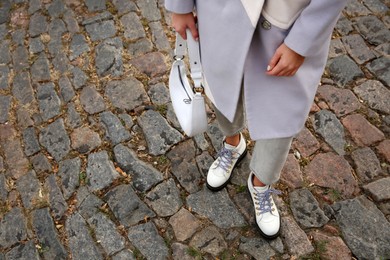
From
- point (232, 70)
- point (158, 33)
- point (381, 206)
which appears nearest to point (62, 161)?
point (158, 33)

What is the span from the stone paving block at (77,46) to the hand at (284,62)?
226 centimetres

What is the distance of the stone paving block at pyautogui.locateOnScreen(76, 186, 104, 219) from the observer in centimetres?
259

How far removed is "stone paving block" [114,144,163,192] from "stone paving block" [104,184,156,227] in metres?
0.07

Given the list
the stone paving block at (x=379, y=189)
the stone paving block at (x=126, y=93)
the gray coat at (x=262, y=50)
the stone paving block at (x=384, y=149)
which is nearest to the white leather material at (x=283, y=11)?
the gray coat at (x=262, y=50)

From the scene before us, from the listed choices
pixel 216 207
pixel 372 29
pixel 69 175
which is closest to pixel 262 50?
pixel 216 207

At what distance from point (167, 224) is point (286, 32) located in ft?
4.78

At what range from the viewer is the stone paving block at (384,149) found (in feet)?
8.90

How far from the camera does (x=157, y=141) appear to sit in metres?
2.88

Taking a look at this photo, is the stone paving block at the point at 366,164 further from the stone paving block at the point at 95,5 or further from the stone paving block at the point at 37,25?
the stone paving block at the point at 37,25

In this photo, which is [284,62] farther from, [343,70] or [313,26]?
[343,70]

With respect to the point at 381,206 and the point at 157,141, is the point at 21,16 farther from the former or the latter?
the point at 381,206

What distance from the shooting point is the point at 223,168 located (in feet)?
8.52

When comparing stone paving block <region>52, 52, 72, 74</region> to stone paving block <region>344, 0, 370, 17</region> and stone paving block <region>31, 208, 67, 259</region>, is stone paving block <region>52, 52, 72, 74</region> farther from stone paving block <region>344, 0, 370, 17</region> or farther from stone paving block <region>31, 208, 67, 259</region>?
stone paving block <region>344, 0, 370, 17</region>

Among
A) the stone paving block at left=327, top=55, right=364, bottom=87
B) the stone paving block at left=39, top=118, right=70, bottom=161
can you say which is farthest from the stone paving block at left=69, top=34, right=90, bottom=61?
the stone paving block at left=327, top=55, right=364, bottom=87
